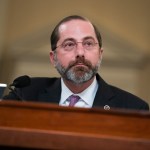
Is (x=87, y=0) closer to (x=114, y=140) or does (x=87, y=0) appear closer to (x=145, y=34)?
(x=145, y=34)

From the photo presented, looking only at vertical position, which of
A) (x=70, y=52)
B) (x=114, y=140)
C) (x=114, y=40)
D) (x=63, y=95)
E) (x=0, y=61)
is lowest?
(x=114, y=140)

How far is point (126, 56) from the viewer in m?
3.69

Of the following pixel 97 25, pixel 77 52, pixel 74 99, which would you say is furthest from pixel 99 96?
pixel 97 25

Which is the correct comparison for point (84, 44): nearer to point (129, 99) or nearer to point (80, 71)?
point (80, 71)

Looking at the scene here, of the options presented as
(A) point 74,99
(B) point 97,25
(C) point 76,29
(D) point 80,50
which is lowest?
(A) point 74,99

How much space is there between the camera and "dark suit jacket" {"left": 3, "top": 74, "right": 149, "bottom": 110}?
1589 mm

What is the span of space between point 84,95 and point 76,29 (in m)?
0.35

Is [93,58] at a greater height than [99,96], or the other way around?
[93,58]

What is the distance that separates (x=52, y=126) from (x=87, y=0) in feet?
10.2

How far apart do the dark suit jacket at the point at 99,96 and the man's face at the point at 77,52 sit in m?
0.09

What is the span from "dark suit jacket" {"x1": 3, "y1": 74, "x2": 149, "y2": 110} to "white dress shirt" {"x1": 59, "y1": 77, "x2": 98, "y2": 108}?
0.02 metres

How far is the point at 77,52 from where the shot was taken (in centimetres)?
167

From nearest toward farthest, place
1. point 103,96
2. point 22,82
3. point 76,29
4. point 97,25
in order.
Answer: point 22,82 → point 103,96 → point 76,29 → point 97,25

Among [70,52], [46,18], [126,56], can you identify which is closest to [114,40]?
[126,56]
